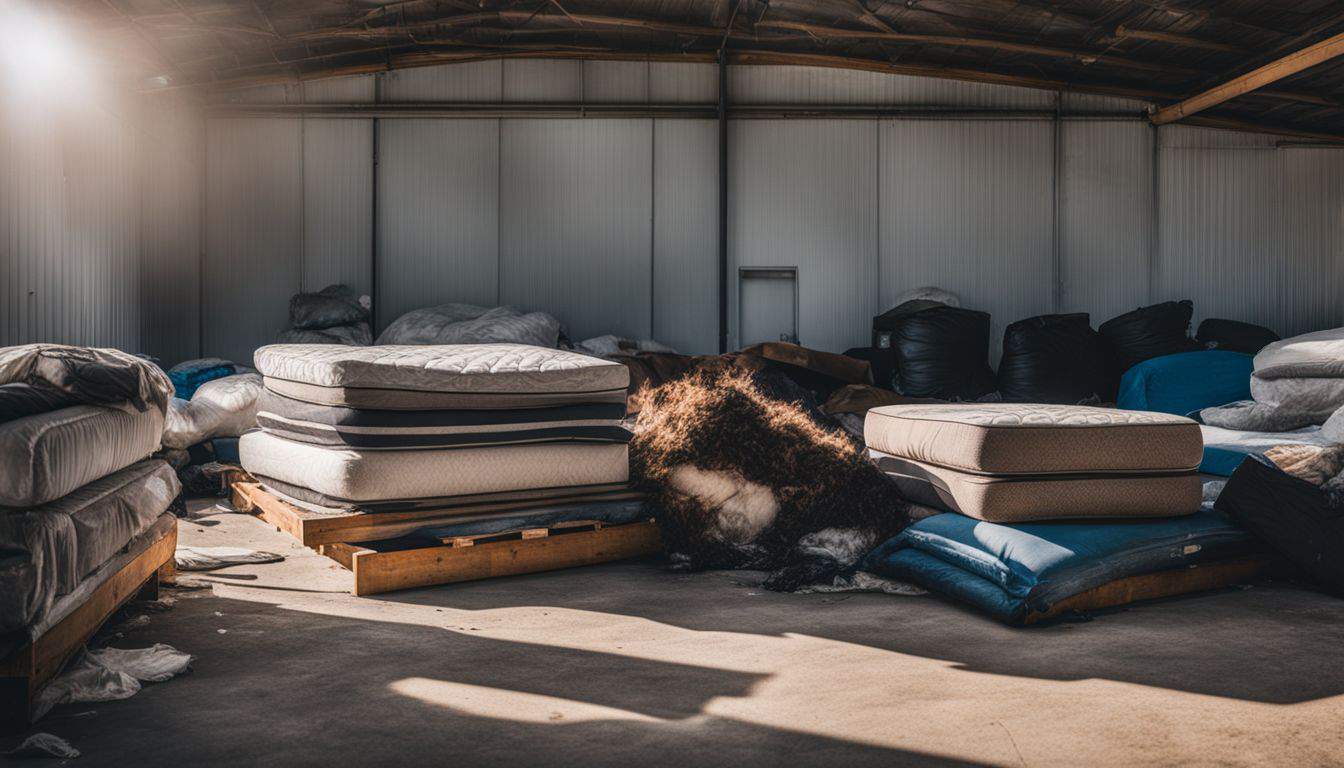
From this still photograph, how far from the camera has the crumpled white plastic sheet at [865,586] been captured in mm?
2895

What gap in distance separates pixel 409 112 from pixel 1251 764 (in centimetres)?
788

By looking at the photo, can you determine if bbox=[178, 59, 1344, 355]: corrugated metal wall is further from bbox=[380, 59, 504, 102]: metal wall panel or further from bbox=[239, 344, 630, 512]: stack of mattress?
bbox=[239, 344, 630, 512]: stack of mattress

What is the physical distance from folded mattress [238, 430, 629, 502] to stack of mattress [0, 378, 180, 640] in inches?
21.7

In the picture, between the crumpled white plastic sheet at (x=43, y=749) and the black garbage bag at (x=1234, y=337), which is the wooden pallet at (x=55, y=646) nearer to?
the crumpled white plastic sheet at (x=43, y=749)

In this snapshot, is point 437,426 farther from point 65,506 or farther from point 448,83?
point 448,83

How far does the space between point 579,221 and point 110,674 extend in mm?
6560

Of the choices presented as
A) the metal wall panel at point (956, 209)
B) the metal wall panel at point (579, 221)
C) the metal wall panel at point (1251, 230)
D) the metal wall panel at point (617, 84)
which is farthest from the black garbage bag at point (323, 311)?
the metal wall panel at point (1251, 230)

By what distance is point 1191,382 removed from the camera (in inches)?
213

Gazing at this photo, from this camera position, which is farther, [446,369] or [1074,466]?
[446,369]

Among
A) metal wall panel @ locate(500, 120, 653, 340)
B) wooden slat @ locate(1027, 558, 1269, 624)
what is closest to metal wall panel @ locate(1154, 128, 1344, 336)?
metal wall panel @ locate(500, 120, 653, 340)

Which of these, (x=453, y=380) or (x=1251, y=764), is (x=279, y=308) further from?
(x=1251, y=764)

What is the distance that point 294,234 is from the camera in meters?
8.12

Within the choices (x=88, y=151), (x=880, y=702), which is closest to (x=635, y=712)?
(x=880, y=702)

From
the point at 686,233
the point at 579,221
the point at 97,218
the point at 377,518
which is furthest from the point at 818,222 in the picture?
the point at 377,518
